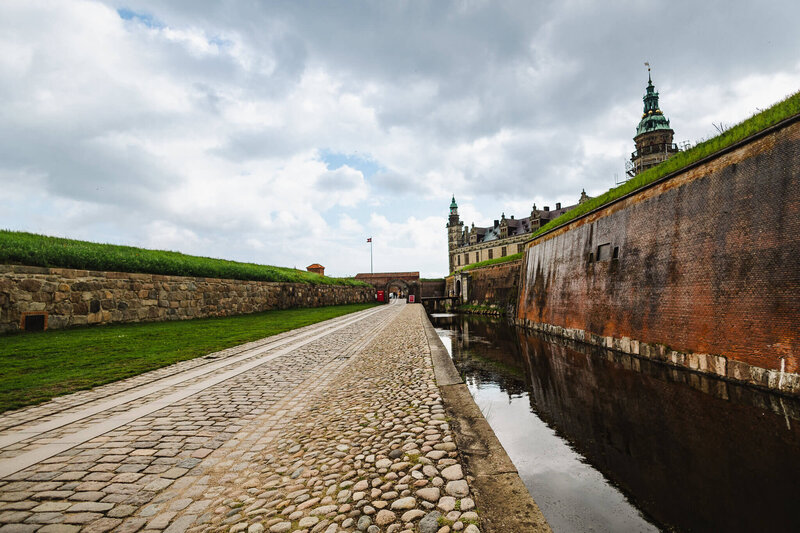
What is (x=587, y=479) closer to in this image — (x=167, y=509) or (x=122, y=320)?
(x=167, y=509)

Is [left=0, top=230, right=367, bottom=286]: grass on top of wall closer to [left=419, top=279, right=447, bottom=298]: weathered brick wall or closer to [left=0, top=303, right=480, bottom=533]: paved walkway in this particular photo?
[left=0, top=303, right=480, bottom=533]: paved walkway

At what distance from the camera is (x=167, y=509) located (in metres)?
2.50

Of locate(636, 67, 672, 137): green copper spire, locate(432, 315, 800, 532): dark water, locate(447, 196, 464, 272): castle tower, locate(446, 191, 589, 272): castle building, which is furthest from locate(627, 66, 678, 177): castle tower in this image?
locate(432, 315, 800, 532): dark water

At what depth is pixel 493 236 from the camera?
5916cm

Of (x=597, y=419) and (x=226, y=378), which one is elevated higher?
(x=226, y=378)

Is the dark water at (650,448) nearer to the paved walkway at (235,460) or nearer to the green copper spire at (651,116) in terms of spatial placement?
the paved walkway at (235,460)

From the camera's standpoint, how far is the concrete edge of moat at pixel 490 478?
2201 mm

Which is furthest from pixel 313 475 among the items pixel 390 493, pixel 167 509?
pixel 167 509

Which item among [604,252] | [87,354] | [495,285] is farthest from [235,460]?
[495,285]

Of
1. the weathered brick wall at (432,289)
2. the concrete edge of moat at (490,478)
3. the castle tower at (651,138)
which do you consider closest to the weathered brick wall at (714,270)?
the concrete edge of moat at (490,478)

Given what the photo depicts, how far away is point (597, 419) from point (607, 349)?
21.2 feet

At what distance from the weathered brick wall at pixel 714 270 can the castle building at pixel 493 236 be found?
1446 inches

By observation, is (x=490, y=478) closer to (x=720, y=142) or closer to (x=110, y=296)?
(x=720, y=142)

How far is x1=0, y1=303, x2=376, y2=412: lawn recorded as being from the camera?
5312 millimetres
